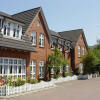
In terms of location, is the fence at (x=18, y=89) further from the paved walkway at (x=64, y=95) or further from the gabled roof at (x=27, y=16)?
the gabled roof at (x=27, y=16)

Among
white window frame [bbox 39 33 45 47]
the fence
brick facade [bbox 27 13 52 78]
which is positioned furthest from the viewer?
white window frame [bbox 39 33 45 47]

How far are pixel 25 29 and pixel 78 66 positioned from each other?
16540 mm

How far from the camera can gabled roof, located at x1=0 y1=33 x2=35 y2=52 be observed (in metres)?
16.8

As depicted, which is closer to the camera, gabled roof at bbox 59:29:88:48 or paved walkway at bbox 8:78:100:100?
paved walkway at bbox 8:78:100:100

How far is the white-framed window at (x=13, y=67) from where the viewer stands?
1752cm

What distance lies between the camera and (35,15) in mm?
23000

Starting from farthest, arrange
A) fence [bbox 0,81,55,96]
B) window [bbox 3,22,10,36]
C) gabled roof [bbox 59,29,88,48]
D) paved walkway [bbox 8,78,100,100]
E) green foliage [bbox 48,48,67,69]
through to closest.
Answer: gabled roof [bbox 59,29,88,48], green foliage [bbox 48,48,67,69], window [bbox 3,22,10,36], fence [bbox 0,81,55,96], paved walkway [bbox 8,78,100,100]

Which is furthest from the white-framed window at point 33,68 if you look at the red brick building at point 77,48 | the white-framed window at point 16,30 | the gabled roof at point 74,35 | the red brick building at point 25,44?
the gabled roof at point 74,35

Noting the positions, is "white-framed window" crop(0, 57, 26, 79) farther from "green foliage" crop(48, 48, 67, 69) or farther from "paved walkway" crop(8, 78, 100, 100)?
"green foliage" crop(48, 48, 67, 69)

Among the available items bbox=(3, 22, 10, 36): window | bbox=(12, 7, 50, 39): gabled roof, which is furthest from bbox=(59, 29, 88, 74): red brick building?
bbox=(3, 22, 10, 36): window

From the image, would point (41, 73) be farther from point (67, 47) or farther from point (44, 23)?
point (67, 47)

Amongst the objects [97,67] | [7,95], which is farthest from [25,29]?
[97,67]

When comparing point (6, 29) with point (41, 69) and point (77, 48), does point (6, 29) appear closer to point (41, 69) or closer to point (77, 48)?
point (41, 69)

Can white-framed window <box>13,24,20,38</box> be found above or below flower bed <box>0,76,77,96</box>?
above
